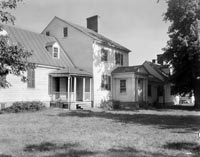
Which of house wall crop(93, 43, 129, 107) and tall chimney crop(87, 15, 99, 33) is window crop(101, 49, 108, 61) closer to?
house wall crop(93, 43, 129, 107)

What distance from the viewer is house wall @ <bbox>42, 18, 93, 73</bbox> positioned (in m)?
21.6

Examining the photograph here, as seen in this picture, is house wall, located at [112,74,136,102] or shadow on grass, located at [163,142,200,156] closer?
shadow on grass, located at [163,142,200,156]

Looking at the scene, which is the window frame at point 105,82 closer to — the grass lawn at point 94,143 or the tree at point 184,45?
the tree at point 184,45

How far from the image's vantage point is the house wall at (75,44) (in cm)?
2159

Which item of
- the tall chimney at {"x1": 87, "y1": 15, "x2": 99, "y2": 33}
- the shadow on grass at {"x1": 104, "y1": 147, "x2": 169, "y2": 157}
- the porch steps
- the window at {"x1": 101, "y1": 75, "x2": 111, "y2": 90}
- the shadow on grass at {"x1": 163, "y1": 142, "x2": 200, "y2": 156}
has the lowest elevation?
the shadow on grass at {"x1": 163, "y1": 142, "x2": 200, "y2": 156}

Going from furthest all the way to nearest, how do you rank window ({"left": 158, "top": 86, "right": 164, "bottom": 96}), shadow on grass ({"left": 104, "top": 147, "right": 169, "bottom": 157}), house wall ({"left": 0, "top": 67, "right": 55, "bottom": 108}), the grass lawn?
window ({"left": 158, "top": 86, "right": 164, "bottom": 96})
house wall ({"left": 0, "top": 67, "right": 55, "bottom": 108})
the grass lawn
shadow on grass ({"left": 104, "top": 147, "right": 169, "bottom": 157})

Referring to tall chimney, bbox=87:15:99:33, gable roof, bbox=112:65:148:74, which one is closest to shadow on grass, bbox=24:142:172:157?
gable roof, bbox=112:65:148:74

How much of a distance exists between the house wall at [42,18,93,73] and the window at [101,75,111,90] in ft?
6.73

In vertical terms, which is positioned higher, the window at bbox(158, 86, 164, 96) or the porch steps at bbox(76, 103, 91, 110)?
the window at bbox(158, 86, 164, 96)

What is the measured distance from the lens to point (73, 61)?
74.2 ft

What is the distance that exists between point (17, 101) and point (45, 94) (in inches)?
109

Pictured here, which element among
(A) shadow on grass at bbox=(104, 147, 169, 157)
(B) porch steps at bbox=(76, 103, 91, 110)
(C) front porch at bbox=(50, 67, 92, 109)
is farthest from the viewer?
(B) porch steps at bbox=(76, 103, 91, 110)

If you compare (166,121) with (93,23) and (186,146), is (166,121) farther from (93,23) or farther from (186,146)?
(93,23)

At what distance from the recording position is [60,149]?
6.18 meters
